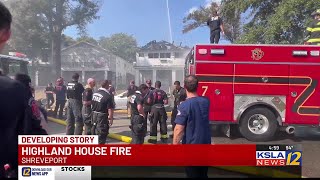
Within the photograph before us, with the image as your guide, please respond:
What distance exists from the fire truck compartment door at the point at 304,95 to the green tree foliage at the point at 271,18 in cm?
394

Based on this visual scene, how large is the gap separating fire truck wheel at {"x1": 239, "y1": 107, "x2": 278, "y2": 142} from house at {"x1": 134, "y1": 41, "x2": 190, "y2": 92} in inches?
590

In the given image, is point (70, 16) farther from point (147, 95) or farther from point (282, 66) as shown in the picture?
point (282, 66)

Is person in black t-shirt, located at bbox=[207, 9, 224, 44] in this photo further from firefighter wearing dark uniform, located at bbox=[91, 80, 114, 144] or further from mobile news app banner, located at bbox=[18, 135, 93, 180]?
mobile news app banner, located at bbox=[18, 135, 93, 180]

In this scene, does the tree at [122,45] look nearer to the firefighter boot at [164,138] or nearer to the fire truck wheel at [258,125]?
the firefighter boot at [164,138]

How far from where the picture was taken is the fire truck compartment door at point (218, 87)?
22.9 feet

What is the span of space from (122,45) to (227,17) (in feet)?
180

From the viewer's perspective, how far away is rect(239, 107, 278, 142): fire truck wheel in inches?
280

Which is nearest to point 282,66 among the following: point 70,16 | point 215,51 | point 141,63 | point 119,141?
point 215,51

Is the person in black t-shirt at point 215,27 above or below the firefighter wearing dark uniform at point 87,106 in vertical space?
above

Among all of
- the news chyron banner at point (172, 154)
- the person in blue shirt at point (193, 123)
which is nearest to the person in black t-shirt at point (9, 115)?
the news chyron banner at point (172, 154)

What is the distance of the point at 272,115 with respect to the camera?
23.2 ft

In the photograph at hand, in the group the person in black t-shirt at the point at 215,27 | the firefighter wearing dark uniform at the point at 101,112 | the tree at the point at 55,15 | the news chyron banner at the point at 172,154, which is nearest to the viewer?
the news chyron banner at the point at 172,154

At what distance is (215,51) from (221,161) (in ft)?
13.1

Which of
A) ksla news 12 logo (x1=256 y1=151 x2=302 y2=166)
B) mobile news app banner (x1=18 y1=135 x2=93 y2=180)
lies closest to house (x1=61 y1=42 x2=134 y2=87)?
mobile news app banner (x1=18 y1=135 x2=93 y2=180)
